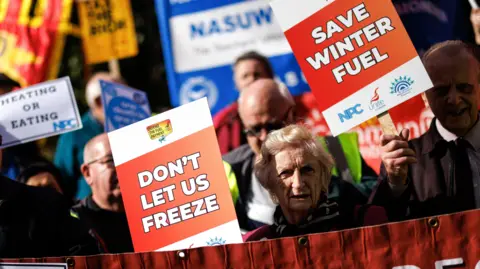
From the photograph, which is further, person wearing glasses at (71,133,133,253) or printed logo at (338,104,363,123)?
person wearing glasses at (71,133,133,253)

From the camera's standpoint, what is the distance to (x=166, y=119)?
159 inches

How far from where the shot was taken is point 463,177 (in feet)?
13.5

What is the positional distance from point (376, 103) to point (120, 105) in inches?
84.2

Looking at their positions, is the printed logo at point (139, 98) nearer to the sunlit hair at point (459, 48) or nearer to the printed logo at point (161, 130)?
the printed logo at point (161, 130)

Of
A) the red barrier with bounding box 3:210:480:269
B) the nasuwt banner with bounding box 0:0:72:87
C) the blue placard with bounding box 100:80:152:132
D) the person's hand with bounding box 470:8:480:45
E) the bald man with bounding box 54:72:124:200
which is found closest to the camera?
the red barrier with bounding box 3:210:480:269

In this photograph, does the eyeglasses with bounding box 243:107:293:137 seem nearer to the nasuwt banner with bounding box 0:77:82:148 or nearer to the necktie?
the nasuwt banner with bounding box 0:77:82:148

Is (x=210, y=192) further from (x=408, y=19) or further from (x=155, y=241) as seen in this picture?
(x=408, y=19)

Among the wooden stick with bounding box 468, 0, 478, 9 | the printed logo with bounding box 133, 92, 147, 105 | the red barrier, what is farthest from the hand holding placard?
the wooden stick with bounding box 468, 0, 478, 9

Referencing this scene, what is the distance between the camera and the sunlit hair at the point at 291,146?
160 inches

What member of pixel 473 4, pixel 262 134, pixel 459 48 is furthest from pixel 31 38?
pixel 459 48

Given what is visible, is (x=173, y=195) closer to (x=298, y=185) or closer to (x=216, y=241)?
(x=216, y=241)

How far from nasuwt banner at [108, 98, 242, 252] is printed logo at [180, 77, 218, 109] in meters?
3.60

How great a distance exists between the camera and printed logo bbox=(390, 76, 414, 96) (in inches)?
156

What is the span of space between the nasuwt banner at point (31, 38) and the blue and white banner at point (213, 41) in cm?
149
